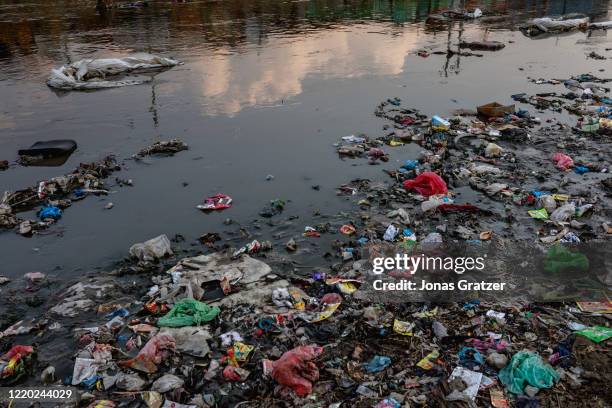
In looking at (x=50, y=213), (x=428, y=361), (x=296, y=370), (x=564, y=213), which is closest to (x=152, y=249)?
(x=50, y=213)

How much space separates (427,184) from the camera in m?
6.45

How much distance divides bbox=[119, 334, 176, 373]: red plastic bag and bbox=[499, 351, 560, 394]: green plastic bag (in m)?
2.78

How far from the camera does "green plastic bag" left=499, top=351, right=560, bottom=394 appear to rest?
3.25 metres

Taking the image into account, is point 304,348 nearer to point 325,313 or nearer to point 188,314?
point 325,313

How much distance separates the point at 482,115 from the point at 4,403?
9280 mm

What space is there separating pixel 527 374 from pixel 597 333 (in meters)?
0.87

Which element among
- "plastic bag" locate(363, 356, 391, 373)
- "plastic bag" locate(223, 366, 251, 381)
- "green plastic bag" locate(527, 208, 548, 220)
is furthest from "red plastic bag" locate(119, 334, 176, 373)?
"green plastic bag" locate(527, 208, 548, 220)

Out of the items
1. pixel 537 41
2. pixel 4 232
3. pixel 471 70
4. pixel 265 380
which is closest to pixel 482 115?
pixel 471 70

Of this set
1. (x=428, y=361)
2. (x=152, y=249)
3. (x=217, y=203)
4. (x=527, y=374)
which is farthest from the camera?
(x=217, y=203)

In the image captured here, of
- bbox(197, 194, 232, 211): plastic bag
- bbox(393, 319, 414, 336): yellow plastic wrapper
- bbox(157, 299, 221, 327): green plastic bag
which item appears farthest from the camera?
bbox(197, 194, 232, 211): plastic bag

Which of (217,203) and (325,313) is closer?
(325,313)

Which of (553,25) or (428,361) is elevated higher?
(553,25)

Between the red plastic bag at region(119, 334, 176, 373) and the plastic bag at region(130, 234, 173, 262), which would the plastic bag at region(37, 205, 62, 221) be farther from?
the red plastic bag at region(119, 334, 176, 373)

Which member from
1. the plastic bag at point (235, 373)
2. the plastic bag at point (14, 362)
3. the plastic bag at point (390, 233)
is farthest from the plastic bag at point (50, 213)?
the plastic bag at point (390, 233)
